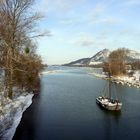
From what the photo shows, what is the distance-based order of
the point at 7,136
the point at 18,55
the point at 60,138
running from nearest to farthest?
the point at 7,136 < the point at 60,138 < the point at 18,55

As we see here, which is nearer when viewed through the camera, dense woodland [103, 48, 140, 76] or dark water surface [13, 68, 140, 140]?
dark water surface [13, 68, 140, 140]

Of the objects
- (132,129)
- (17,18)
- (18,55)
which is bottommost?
(132,129)

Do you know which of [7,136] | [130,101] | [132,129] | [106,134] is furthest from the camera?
[130,101]

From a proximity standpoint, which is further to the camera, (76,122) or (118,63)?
(118,63)

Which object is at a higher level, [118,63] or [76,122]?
[118,63]

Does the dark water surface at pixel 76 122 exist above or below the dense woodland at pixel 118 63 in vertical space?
below

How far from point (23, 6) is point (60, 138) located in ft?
38.0

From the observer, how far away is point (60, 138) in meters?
19.4

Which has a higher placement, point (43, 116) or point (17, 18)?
point (17, 18)

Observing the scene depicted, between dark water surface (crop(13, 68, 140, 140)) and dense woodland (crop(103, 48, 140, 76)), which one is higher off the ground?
dense woodland (crop(103, 48, 140, 76))

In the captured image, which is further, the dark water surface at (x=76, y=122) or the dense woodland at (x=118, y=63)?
the dense woodland at (x=118, y=63)

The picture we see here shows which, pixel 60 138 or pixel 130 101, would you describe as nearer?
pixel 60 138

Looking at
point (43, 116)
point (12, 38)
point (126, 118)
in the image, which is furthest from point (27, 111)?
point (126, 118)

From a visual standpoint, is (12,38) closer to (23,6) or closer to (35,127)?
(23,6)
